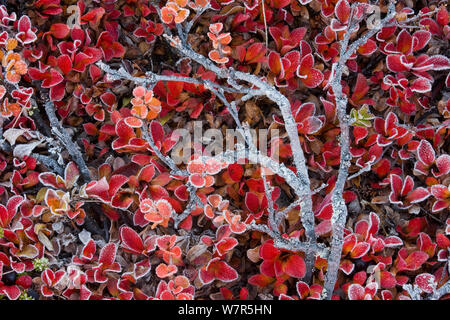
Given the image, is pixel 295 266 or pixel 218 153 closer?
pixel 295 266

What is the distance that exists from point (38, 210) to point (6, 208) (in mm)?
97

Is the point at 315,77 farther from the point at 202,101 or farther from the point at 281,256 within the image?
the point at 281,256

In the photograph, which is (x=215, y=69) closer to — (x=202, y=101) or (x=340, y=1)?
(x=202, y=101)

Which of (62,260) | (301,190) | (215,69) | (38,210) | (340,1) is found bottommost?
(62,260)

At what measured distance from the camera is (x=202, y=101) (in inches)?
61.0

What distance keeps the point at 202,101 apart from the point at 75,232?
610mm

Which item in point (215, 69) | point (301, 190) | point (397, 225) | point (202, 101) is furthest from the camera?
point (202, 101)

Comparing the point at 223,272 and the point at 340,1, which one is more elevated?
the point at 340,1

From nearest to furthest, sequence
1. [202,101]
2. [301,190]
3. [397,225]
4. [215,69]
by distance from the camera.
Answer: [301,190]
[215,69]
[397,225]
[202,101]

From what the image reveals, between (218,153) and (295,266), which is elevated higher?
(218,153)

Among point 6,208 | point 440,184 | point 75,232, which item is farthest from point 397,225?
point 6,208

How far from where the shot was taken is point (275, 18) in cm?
162

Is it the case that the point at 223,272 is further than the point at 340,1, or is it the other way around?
the point at 340,1

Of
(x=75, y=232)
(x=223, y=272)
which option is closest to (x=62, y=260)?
(x=75, y=232)
